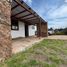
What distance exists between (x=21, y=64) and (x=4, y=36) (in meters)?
1.31

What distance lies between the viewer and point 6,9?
5422 millimetres

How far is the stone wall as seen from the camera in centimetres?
504

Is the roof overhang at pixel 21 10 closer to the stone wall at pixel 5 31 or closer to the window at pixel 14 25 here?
the window at pixel 14 25

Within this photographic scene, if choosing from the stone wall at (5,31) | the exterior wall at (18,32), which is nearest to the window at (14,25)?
the exterior wall at (18,32)

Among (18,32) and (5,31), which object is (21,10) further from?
(5,31)

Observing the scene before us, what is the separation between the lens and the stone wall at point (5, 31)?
5.04 metres

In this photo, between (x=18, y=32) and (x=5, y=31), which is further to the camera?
(x=18, y=32)

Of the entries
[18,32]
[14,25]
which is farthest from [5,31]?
[18,32]

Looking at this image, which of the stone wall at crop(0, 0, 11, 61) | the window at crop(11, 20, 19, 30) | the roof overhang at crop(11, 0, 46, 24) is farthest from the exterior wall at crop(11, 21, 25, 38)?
the stone wall at crop(0, 0, 11, 61)

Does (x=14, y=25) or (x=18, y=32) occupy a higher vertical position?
(x=14, y=25)

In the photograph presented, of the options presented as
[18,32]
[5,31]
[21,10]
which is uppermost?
[21,10]

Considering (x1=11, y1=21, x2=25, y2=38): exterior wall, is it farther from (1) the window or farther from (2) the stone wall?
(2) the stone wall

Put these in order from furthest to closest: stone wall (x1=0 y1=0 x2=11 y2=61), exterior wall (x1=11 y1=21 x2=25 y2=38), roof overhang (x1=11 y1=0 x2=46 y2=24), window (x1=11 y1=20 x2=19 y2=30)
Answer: exterior wall (x1=11 y1=21 x2=25 y2=38)
window (x1=11 y1=20 x2=19 y2=30)
roof overhang (x1=11 y1=0 x2=46 y2=24)
stone wall (x1=0 y1=0 x2=11 y2=61)

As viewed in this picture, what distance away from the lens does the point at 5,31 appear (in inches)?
209
